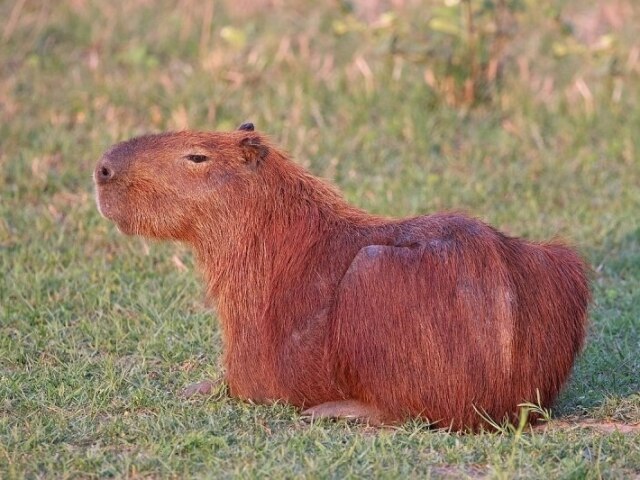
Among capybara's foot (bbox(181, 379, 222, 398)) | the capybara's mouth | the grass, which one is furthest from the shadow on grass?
the capybara's mouth

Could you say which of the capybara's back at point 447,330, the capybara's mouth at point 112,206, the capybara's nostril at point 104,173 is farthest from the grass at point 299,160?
the capybara's nostril at point 104,173

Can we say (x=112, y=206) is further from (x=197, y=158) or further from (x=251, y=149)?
(x=251, y=149)

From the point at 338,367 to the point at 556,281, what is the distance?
815mm

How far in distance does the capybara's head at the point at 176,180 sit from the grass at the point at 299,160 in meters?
0.65

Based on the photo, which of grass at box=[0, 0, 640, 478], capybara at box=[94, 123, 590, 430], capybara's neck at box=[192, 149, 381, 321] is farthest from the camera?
capybara's neck at box=[192, 149, 381, 321]

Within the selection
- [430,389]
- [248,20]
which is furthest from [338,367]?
[248,20]

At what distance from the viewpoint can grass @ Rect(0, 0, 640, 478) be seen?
3.92 m

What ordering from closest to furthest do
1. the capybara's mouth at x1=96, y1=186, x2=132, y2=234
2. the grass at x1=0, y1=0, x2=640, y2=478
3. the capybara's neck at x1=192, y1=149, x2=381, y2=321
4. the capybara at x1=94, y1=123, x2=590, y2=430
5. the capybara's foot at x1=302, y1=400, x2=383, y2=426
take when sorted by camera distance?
the grass at x1=0, y1=0, x2=640, y2=478, the capybara at x1=94, y1=123, x2=590, y2=430, the capybara's foot at x1=302, y1=400, x2=383, y2=426, the capybara's neck at x1=192, y1=149, x2=381, y2=321, the capybara's mouth at x1=96, y1=186, x2=132, y2=234

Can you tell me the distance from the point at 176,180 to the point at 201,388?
0.78 meters

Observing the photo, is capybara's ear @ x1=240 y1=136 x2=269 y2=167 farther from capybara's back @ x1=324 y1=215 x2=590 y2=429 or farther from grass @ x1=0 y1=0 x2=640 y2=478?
grass @ x1=0 y1=0 x2=640 y2=478

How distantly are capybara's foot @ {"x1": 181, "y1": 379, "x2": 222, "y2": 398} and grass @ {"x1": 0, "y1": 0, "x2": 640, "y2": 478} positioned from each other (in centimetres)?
7

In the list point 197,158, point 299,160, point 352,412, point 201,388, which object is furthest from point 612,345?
point 299,160

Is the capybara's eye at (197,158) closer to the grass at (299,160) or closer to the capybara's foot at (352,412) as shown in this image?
the grass at (299,160)

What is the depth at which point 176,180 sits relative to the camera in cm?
442
